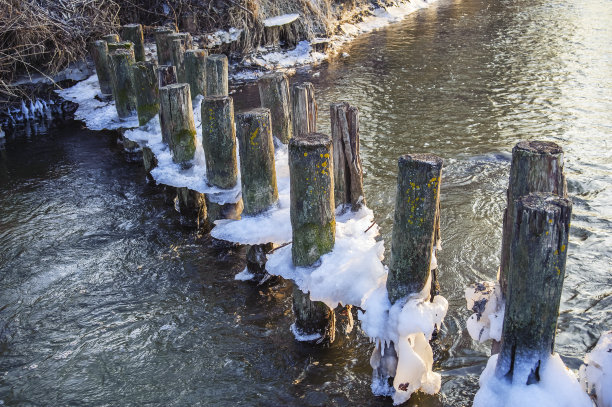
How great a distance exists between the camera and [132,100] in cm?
791

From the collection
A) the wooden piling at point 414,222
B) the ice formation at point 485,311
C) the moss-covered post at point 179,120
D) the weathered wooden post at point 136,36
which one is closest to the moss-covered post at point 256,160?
the moss-covered post at point 179,120

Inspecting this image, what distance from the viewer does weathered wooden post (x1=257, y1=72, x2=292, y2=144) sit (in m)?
5.64

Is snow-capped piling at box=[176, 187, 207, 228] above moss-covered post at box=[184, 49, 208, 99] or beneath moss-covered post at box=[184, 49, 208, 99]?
beneath

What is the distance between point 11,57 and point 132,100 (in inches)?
118

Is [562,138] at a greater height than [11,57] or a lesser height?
Answer: lesser

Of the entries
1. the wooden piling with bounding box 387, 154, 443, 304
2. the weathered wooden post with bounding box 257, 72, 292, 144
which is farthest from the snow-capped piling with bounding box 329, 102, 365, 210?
the weathered wooden post with bounding box 257, 72, 292, 144

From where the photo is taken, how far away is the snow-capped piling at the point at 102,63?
30.0ft

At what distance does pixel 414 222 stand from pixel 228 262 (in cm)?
290

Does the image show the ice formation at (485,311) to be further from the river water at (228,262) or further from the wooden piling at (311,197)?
the wooden piling at (311,197)

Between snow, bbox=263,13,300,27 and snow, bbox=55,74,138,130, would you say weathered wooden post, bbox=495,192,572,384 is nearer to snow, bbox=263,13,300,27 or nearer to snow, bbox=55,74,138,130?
snow, bbox=55,74,138,130

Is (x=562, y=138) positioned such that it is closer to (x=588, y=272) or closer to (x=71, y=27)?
(x=588, y=272)

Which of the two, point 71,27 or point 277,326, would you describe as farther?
point 71,27

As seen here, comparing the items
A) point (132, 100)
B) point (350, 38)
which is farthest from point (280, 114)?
point (350, 38)

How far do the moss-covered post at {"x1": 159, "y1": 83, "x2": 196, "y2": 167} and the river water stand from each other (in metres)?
0.97
